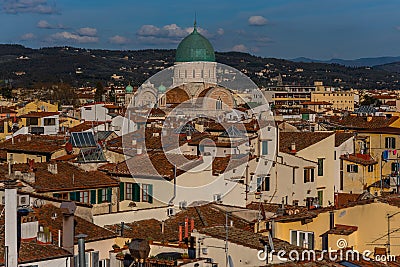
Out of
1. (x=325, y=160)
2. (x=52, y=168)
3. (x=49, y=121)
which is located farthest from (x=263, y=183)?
(x=49, y=121)

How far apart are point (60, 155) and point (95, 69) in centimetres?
16738

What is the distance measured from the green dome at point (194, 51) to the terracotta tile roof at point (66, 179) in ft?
197

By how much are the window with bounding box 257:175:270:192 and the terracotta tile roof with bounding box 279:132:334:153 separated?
2101mm

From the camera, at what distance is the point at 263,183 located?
61.4 feet

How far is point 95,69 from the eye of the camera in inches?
7441

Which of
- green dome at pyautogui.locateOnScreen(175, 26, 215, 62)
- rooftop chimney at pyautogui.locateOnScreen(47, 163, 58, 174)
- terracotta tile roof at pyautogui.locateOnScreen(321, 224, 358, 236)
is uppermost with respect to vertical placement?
green dome at pyautogui.locateOnScreen(175, 26, 215, 62)

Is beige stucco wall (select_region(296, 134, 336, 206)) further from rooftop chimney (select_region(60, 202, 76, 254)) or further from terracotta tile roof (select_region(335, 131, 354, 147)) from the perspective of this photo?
rooftop chimney (select_region(60, 202, 76, 254))

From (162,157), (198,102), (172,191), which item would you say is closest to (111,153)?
(162,157)

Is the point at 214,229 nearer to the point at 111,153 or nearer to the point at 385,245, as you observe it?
the point at 385,245

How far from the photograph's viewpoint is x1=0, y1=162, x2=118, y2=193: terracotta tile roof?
57.4 ft

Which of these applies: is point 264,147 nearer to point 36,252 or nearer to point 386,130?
point 386,130

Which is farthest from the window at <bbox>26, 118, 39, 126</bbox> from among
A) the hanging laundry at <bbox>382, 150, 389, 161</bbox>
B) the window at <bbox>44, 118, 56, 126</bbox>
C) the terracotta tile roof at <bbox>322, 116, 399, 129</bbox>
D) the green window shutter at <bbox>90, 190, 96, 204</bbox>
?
the green window shutter at <bbox>90, 190, 96, 204</bbox>

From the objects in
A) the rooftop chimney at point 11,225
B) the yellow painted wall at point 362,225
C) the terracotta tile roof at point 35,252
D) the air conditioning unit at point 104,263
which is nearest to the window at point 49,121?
the air conditioning unit at point 104,263

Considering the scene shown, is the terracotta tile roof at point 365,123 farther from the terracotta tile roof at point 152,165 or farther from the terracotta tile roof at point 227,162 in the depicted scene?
the terracotta tile roof at point 152,165
